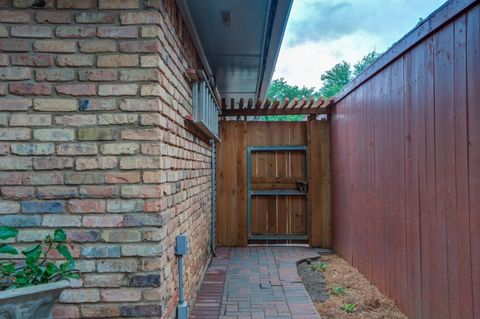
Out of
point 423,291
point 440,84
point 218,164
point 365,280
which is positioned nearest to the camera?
point 440,84

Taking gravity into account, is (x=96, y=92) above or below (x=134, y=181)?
above

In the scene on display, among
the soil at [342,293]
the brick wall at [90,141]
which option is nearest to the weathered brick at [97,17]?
the brick wall at [90,141]

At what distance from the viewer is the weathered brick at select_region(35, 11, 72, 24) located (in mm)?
1996

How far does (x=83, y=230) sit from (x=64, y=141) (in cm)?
47

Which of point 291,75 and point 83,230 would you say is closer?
point 83,230

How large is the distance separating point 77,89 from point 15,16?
1.62ft

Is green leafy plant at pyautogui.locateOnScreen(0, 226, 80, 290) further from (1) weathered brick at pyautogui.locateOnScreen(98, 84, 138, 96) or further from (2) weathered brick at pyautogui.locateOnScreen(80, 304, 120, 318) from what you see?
(1) weathered brick at pyautogui.locateOnScreen(98, 84, 138, 96)

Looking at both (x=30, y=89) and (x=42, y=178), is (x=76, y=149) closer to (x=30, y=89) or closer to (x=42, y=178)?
(x=42, y=178)

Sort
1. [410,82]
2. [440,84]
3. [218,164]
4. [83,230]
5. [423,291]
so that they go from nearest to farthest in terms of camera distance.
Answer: [83,230] < [440,84] < [423,291] < [410,82] < [218,164]

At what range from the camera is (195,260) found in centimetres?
336

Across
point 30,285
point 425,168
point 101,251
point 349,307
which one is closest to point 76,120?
point 101,251

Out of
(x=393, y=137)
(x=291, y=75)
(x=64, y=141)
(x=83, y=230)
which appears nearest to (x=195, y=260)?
(x=83, y=230)

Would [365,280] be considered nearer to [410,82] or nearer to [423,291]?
[423,291]

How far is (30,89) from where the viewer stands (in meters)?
1.99
